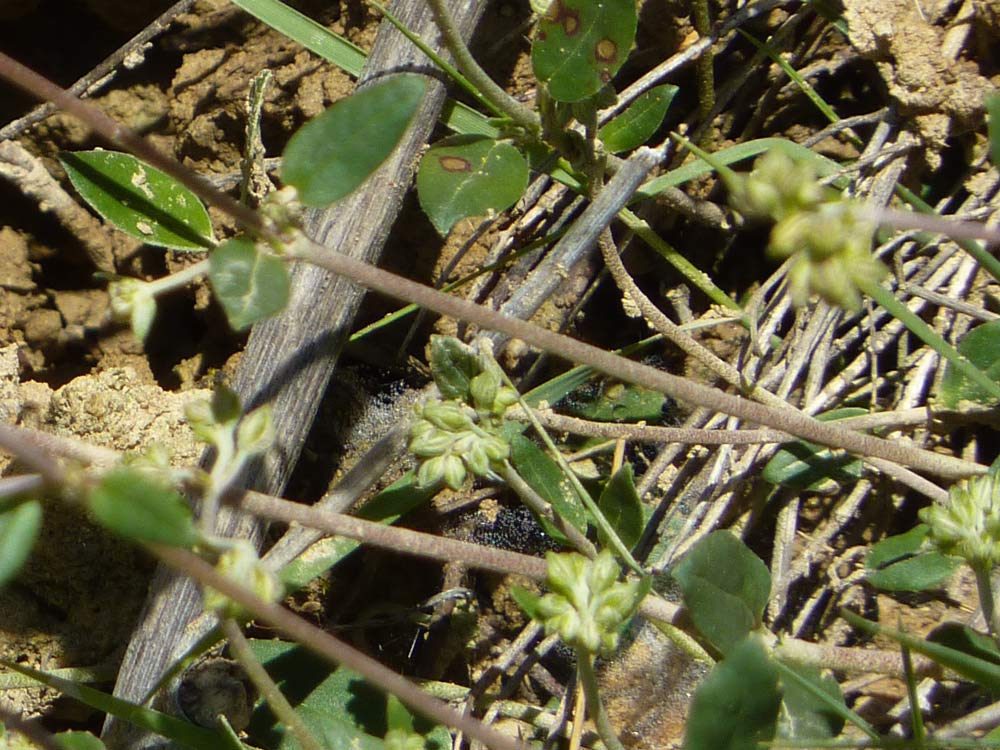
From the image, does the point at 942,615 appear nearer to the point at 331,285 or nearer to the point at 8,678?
the point at 331,285

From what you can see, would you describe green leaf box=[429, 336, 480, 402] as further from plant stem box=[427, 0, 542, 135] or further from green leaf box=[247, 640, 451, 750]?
green leaf box=[247, 640, 451, 750]

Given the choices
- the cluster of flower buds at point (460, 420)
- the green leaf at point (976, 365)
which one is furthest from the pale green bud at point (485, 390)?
the green leaf at point (976, 365)

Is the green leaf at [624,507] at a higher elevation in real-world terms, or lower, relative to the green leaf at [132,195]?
lower

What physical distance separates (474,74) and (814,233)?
1031 millimetres

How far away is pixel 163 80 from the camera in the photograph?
2.79m

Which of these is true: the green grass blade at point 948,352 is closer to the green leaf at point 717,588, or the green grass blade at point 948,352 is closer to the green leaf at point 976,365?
the green leaf at point 976,365

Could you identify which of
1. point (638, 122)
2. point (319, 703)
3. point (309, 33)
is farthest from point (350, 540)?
point (309, 33)

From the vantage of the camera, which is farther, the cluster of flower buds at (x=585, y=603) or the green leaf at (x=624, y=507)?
the green leaf at (x=624, y=507)

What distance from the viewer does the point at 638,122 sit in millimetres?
2201

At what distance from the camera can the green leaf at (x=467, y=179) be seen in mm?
1971

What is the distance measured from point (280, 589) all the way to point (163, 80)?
1.89m

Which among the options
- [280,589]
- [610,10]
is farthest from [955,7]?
[280,589]

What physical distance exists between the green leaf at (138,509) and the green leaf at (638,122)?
1.40 m

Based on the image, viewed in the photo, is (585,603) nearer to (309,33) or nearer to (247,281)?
(247,281)
